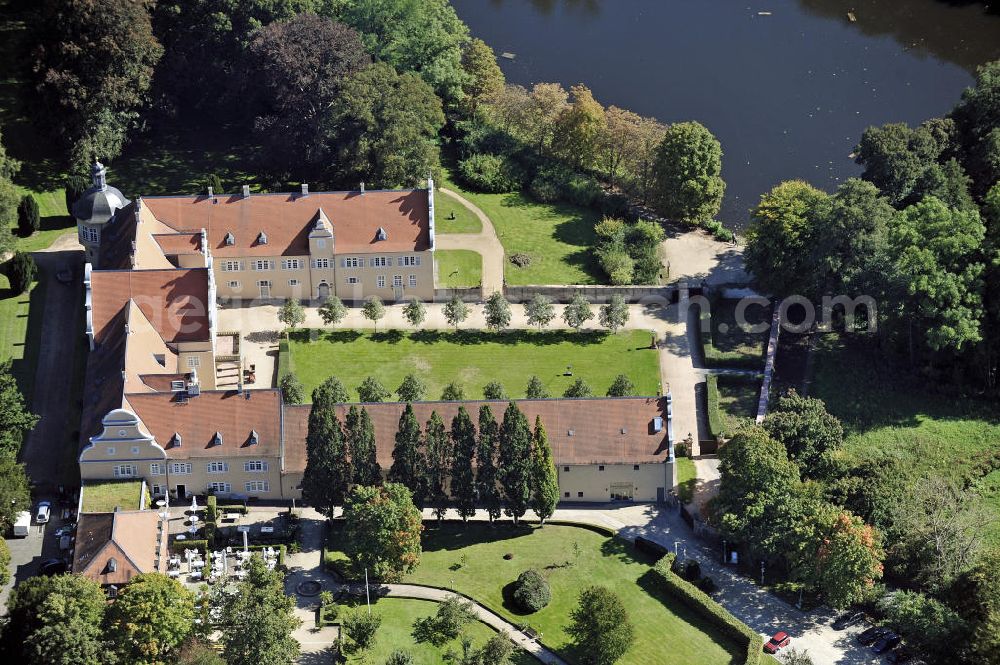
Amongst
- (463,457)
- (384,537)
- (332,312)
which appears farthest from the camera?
(332,312)

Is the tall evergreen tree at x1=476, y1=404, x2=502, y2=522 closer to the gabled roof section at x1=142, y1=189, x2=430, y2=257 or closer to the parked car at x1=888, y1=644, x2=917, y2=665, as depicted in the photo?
the parked car at x1=888, y1=644, x2=917, y2=665

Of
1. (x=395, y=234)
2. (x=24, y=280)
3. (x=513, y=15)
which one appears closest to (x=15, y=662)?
(x=24, y=280)

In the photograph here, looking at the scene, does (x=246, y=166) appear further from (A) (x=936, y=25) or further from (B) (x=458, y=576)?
(A) (x=936, y=25)

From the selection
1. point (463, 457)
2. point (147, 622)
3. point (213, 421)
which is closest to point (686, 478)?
point (463, 457)

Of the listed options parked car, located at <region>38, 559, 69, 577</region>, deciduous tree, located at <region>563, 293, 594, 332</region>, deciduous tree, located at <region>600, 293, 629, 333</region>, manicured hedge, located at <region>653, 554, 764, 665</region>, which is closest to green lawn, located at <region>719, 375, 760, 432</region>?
deciduous tree, located at <region>600, 293, 629, 333</region>

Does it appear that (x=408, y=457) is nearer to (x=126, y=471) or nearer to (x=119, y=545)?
(x=126, y=471)

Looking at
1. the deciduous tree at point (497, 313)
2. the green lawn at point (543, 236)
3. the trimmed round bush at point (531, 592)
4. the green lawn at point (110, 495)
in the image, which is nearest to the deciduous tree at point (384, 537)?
the trimmed round bush at point (531, 592)
